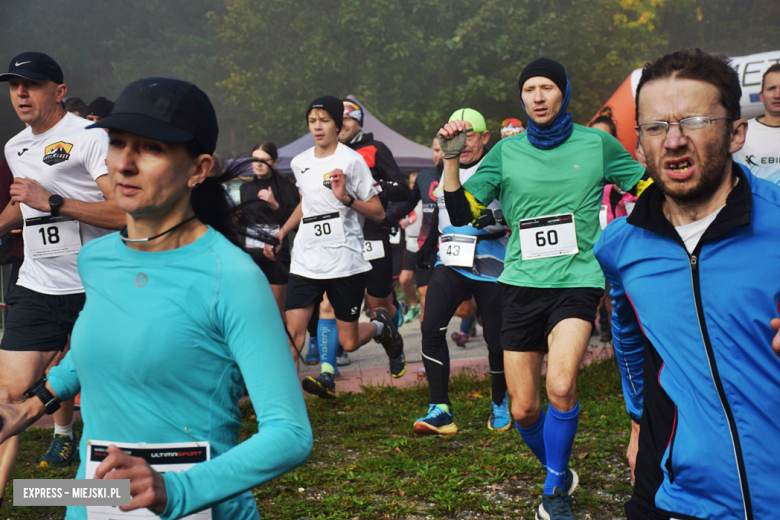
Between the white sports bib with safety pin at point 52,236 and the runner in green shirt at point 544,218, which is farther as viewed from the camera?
the white sports bib with safety pin at point 52,236

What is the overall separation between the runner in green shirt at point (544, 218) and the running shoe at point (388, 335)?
2.78m

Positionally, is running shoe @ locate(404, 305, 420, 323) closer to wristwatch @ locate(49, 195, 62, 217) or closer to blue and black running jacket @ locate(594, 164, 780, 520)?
wristwatch @ locate(49, 195, 62, 217)

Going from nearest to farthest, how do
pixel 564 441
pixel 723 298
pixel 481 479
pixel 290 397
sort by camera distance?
pixel 290 397 → pixel 723 298 → pixel 564 441 → pixel 481 479

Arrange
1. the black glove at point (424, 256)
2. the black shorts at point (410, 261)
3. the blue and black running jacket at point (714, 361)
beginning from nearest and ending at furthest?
the blue and black running jacket at point (714, 361) < the black glove at point (424, 256) < the black shorts at point (410, 261)

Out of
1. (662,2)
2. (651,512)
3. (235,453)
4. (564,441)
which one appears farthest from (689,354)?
(662,2)

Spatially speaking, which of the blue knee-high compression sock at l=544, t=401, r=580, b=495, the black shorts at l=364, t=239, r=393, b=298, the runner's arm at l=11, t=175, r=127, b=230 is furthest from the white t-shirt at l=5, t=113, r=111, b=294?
the black shorts at l=364, t=239, r=393, b=298

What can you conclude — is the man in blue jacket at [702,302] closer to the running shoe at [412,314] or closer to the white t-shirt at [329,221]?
the white t-shirt at [329,221]

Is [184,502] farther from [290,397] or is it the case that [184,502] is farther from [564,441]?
[564,441]

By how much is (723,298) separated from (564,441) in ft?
6.59

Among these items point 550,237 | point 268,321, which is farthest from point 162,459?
point 550,237

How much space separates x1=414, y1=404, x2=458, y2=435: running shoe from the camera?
17.5 feet

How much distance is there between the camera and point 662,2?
32.7 metres

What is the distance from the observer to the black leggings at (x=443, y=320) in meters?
5.43

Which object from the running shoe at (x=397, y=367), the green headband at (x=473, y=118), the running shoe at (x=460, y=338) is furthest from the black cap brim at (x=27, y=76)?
the running shoe at (x=460, y=338)
